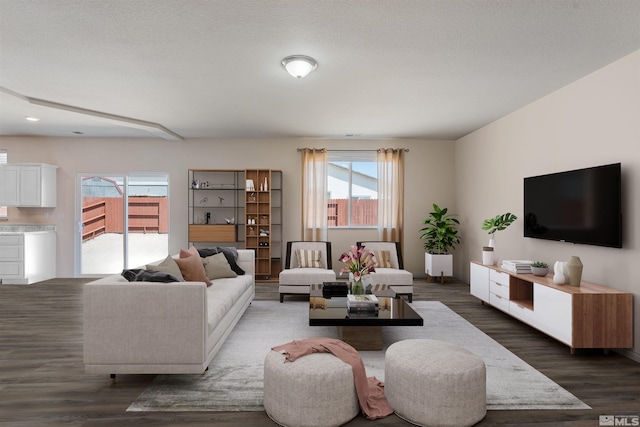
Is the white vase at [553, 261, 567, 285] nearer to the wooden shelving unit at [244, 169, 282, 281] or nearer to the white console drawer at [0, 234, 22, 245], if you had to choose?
the wooden shelving unit at [244, 169, 282, 281]

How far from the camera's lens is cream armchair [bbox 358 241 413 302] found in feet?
17.2

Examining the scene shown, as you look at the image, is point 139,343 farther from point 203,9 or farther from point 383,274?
point 383,274

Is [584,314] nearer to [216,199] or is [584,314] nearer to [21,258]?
[216,199]

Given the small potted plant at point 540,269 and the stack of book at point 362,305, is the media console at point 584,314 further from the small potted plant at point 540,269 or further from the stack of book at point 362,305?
the stack of book at point 362,305

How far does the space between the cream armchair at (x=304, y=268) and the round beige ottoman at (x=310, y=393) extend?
2.98m

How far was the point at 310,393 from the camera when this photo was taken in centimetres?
213

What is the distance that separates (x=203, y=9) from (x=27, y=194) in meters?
6.22

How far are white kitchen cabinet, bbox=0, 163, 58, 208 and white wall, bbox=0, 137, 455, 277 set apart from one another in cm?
44

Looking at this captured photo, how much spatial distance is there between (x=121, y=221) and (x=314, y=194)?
3.90 meters

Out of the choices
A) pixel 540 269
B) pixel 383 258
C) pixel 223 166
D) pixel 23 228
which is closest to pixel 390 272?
pixel 383 258

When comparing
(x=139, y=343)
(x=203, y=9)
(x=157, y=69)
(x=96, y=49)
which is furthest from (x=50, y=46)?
(x=139, y=343)

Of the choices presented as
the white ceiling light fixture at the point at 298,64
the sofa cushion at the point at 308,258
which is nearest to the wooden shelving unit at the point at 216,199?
the sofa cushion at the point at 308,258

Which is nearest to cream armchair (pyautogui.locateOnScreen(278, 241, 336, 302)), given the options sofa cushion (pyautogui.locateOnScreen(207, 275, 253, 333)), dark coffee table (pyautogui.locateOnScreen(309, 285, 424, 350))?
sofa cushion (pyautogui.locateOnScreen(207, 275, 253, 333))

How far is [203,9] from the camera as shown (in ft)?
8.40
